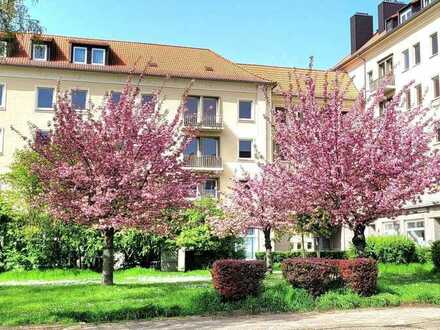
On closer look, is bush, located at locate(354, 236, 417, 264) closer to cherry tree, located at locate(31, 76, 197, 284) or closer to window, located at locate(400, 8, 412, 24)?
cherry tree, located at locate(31, 76, 197, 284)

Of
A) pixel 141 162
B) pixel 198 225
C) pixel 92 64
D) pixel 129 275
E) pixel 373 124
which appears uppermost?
pixel 92 64

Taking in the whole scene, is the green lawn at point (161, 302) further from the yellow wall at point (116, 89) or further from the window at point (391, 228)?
the yellow wall at point (116, 89)

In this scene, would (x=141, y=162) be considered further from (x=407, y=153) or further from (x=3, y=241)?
(x=3, y=241)

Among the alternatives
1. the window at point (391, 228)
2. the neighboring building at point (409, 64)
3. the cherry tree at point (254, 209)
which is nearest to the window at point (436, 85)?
Result: the neighboring building at point (409, 64)

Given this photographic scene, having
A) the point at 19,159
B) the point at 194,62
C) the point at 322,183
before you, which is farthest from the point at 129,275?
the point at 194,62

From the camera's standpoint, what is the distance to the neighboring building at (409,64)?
32375 millimetres

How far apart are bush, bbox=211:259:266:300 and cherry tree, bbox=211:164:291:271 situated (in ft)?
23.8

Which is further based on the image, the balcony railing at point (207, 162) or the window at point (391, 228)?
the balcony railing at point (207, 162)

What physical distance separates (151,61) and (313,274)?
25.9m

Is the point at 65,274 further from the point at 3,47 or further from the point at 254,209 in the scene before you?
the point at 3,47

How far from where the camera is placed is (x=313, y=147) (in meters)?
16.6

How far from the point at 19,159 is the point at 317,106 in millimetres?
18387

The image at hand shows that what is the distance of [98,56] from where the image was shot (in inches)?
1559

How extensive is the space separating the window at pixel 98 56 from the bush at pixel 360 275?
2945cm
